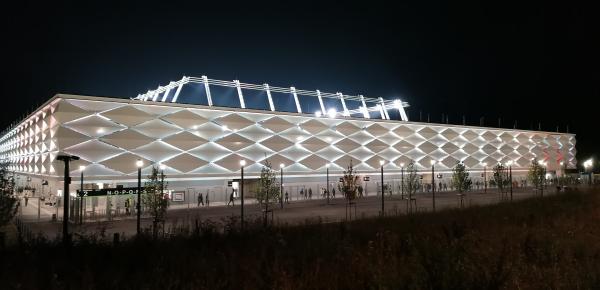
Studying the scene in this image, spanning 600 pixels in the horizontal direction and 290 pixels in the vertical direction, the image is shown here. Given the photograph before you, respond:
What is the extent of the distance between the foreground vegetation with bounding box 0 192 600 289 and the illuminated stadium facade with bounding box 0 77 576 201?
26.9 metres

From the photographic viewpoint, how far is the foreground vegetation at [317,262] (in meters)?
5.96

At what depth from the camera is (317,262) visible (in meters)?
7.05

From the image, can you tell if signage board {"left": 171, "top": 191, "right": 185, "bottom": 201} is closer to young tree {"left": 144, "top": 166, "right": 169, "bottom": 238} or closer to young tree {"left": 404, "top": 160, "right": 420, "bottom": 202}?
young tree {"left": 144, "top": 166, "right": 169, "bottom": 238}

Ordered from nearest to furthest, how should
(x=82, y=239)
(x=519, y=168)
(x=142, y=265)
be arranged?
(x=142, y=265)
(x=82, y=239)
(x=519, y=168)

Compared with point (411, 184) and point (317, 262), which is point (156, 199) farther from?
point (411, 184)

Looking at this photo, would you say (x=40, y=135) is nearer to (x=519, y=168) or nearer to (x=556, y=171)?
(x=519, y=168)

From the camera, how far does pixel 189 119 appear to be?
4009 centimetres

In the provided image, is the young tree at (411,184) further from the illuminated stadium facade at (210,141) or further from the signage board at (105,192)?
the signage board at (105,192)

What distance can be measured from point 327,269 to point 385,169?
158 feet

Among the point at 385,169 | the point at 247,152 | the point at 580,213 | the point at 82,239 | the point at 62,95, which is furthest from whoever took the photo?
the point at 385,169

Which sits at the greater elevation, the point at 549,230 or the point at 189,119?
the point at 189,119

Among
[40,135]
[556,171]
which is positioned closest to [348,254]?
[40,135]

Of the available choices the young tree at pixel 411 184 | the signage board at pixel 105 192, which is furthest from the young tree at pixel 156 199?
the young tree at pixel 411 184

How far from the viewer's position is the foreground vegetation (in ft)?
19.6
